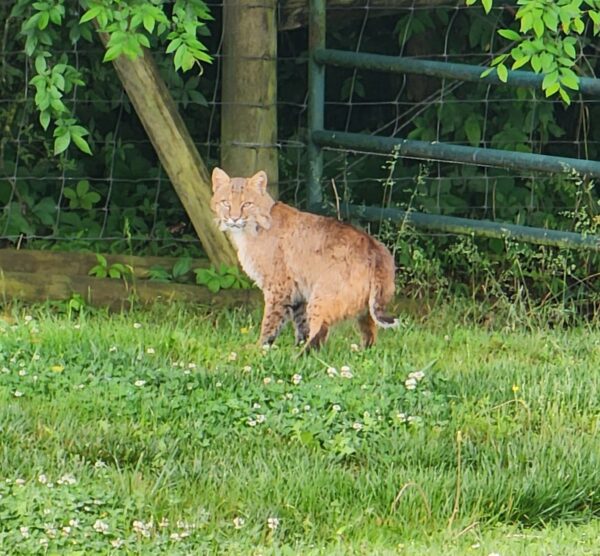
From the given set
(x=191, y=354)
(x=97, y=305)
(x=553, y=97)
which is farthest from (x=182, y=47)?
(x=553, y=97)

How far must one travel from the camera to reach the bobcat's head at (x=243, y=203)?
7188 millimetres

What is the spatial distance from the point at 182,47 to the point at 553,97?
3.16m

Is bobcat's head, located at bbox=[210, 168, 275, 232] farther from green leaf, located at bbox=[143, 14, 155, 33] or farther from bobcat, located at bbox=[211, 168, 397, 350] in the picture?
green leaf, located at bbox=[143, 14, 155, 33]

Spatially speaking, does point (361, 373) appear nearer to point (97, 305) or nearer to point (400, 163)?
point (97, 305)

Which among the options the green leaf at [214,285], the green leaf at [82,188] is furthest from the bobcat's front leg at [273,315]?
the green leaf at [82,188]

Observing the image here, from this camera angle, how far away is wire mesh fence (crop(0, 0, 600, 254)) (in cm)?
865

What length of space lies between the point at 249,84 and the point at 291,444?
2956mm

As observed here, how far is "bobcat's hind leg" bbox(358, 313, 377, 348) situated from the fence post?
1423 millimetres

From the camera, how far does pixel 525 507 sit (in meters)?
5.05

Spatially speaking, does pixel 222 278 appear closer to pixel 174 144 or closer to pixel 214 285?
pixel 214 285

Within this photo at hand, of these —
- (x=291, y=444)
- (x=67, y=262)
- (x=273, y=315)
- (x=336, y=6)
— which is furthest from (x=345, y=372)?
(x=336, y=6)

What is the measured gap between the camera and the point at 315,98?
27.3 feet

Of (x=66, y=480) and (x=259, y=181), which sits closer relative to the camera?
(x=66, y=480)

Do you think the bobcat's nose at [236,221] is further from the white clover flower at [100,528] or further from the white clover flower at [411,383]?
the white clover flower at [100,528]
